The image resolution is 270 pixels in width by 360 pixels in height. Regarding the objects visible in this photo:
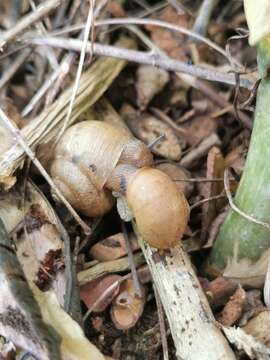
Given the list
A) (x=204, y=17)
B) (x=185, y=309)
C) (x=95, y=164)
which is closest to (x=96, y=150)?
(x=95, y=164)

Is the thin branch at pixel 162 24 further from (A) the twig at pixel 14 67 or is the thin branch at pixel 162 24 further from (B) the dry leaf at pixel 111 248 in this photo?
(B) the dry leaf at pixel 111 248

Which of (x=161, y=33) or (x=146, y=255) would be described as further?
(x=161, y=33)

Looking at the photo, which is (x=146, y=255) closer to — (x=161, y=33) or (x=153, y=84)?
(x=153, y=84)

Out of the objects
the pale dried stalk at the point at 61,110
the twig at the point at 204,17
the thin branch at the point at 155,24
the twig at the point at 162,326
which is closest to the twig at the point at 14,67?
the thin branch at the point at 155,24

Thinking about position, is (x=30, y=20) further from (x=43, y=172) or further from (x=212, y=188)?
(x=212, y=188)

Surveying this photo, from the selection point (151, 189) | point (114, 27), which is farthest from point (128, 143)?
point (114, 27)

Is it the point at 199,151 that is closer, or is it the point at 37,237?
the point at 37,237
